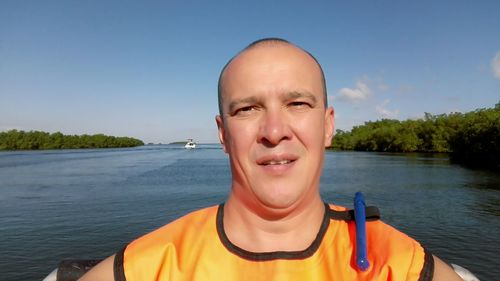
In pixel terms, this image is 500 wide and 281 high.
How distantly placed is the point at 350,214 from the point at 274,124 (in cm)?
85

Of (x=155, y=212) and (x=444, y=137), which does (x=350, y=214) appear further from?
(x=444, y=137)

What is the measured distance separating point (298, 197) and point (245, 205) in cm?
35

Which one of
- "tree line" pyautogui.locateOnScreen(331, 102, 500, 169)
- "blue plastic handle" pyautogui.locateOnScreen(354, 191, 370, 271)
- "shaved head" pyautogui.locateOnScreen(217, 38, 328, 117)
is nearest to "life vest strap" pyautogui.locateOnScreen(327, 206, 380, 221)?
"blue plastic handle" pyautogui.locateOnScreen(354, 191, 370, 271)

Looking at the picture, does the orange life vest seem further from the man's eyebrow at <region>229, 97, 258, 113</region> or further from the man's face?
the man's eyebrow at <region>229, 97, 258, 113</region>

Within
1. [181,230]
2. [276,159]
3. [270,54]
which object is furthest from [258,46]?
[181,230]

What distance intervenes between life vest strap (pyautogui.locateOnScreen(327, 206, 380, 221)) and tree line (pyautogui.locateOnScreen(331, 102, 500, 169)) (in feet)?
233

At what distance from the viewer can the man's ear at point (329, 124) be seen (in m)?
2.44

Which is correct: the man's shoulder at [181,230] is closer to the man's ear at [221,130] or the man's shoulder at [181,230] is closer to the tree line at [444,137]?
the man's ear at [221,130]

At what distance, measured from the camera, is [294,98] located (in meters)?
2.14

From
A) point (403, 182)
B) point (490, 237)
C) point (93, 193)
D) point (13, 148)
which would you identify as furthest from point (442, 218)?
point (13, 148)

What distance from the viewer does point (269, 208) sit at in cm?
217

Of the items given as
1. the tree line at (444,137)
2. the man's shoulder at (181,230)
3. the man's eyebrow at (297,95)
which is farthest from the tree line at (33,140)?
the man's eyebrow at (297,95)

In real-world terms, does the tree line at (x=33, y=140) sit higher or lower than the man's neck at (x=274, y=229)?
higher

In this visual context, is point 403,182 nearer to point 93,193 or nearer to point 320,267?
point 93,193
